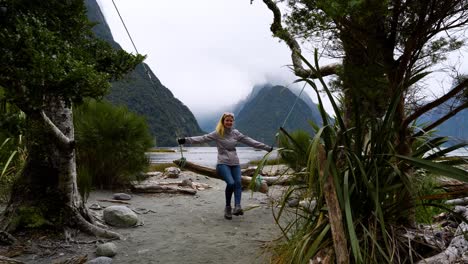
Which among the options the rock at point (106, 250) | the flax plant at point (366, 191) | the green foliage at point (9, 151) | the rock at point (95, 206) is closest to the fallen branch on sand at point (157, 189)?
the rock at point (95, 206)

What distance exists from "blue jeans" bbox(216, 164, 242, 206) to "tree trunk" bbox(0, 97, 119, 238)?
1963 mm

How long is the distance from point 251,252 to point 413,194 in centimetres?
190

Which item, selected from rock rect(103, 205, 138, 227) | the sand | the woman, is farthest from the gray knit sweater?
rock rect(103, 205, 138, 227)

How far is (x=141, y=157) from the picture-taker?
8430 millimetres

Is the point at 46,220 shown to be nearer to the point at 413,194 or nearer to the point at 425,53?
the point at 413,194

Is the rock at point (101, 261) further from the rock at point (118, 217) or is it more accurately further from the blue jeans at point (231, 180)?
the blue jeans at point (231, 180)

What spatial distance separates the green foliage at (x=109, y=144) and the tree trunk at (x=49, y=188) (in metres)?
3.35

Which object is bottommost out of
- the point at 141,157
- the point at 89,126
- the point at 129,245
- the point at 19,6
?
the point at 129,245

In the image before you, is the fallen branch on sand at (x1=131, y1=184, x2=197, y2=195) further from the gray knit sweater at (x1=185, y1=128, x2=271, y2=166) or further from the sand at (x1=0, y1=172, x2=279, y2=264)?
the gray knit sweater at (x1=185, y1=128, x2=271, y2=166)

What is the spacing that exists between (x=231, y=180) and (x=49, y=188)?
259 cm

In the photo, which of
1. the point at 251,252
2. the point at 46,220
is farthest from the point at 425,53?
the point at 46,220

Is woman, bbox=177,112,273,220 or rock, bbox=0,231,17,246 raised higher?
woman, bbox=177,112,273,220

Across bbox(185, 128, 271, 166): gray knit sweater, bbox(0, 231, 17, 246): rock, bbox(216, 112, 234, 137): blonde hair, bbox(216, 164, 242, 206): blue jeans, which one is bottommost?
bbox(0, 231, 17, 246): rock

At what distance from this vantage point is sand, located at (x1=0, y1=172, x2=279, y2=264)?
3756 mm
